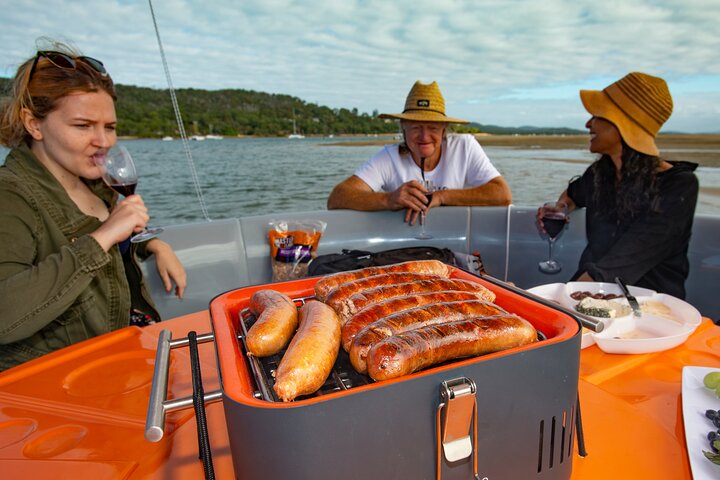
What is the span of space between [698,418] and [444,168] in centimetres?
356

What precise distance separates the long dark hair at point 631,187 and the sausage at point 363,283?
2.57 meters

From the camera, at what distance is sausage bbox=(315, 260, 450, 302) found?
121 centimetres

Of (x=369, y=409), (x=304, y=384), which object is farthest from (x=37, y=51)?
(x=369, y=409)

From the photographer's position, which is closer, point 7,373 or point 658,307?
point 7,373

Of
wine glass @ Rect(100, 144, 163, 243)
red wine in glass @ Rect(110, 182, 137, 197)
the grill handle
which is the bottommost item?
the grill handle

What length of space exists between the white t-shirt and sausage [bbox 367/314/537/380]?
11.9ft

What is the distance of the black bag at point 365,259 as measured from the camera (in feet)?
9.30

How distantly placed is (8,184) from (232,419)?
2.11 metres

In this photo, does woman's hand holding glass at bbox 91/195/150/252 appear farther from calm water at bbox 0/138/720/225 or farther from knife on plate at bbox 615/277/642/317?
calm water at bbox 0/138/720/225

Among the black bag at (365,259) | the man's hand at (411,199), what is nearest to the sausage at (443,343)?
the black bag at (365,259)

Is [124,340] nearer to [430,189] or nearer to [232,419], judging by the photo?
[232,419]

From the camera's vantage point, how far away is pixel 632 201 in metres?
3.12

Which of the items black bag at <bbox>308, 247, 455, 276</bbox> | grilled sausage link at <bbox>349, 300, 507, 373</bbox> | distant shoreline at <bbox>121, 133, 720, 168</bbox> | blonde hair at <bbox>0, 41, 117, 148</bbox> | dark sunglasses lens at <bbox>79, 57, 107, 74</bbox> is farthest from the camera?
distant shoreline at <bbox>121, 133, 720, 168</bbox>

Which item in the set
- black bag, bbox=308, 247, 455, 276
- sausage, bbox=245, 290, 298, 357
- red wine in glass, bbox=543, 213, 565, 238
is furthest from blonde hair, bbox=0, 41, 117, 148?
red wine in glass, bbox=543, 213, 565, 238
